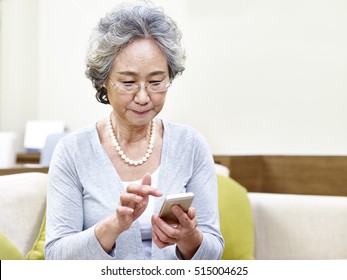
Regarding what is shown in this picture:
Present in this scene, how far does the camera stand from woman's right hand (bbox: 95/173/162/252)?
80cm

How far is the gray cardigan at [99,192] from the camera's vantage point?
0.96 metres

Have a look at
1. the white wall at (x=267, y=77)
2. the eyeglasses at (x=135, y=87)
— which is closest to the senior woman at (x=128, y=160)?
the eyeglasses at (x=135, y=87)

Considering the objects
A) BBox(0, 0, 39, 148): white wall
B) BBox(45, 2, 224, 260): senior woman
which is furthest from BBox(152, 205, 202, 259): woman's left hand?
BBox(0, 0, 39, 148): white wall

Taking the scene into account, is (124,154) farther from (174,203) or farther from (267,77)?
(267,77)

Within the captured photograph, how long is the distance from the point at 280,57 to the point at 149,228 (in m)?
1.34

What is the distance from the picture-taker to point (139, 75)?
0.95 m

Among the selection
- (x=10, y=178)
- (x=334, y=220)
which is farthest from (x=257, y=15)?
(x=10, y=178)

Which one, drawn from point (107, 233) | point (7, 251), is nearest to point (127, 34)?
point (107, 233)

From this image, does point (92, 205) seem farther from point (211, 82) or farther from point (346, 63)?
point (346, 63)

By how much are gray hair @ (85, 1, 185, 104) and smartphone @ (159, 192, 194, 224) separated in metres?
0.26

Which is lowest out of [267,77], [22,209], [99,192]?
[22,209]

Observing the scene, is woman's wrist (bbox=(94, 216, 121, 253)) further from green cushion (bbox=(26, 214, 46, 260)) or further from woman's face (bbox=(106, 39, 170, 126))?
green cushion (bbox=(26, 214, 46, 260))

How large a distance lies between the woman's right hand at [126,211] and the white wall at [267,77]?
3.44ft

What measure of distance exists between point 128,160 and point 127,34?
0.71 feet
